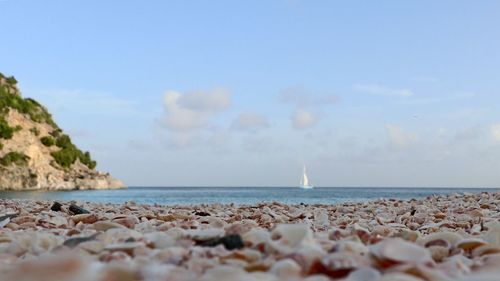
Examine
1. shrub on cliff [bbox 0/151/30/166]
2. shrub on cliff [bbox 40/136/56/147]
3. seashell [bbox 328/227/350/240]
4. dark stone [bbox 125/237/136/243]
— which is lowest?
dark stone [bbox 125/237/136/243]

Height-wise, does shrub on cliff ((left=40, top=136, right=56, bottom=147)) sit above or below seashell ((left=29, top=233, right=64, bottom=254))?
above

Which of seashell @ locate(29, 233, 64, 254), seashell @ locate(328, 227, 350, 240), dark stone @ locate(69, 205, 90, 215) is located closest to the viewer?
seashell @ locate(29, 233, 64, 254)

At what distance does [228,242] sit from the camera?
94.0 inches

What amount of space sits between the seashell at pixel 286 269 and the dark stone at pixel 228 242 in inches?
17.6

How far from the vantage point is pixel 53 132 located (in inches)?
2724

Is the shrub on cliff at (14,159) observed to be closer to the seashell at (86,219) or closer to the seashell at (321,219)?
the seashell at (321,219)

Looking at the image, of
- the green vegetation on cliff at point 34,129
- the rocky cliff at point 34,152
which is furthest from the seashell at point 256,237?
the green vegetation on cliff at point 34,129

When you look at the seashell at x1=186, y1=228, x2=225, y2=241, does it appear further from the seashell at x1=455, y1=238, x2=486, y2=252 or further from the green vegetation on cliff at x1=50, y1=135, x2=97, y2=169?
the green vegetation on cliff at x1=50, y1=135, x2=97, y2=169

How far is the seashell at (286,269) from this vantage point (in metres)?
1.85

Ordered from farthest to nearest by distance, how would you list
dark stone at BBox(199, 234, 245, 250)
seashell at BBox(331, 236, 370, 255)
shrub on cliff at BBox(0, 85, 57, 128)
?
shrub on cliff at BBox(0, 85, 57, 128) < dark stone at BBox(199, 234, 245, 250) < seashell at BBox(331, 236, 370, 255)

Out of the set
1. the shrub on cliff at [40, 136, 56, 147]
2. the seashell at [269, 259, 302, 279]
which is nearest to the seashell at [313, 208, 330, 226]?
the seashell at [269, 259, 302, 279]

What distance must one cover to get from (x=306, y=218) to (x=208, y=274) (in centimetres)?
422

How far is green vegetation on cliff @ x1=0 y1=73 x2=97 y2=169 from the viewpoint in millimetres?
58816

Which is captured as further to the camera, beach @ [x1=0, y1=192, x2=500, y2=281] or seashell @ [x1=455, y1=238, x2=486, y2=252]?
seashell @ [x1=455, y1=238, x2=486, y2=252]
